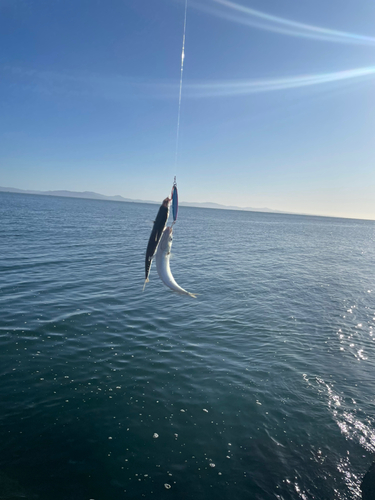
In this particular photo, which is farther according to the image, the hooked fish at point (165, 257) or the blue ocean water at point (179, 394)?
the hooked fish at point (165, 257)

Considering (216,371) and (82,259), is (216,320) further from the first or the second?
(82,259)

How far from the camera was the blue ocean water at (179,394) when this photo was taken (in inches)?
362

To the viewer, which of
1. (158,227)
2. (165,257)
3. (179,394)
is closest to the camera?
(158,227)

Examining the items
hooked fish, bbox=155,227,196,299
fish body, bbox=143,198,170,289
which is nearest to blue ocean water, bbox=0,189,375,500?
hooked fish, bbox=155,227,196,299

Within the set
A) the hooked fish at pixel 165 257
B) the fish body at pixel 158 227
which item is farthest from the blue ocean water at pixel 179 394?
the fish body at pixel 158 227

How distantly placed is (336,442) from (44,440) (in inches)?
431

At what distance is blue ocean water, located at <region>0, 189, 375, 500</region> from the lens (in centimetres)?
920

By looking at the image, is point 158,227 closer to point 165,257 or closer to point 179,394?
point 165,257

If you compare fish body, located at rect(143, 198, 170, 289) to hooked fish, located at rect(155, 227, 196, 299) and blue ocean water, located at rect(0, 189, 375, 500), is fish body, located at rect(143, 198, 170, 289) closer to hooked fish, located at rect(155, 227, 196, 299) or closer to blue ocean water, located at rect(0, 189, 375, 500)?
hooked fish, located at rect(155, 227, 196, 299)

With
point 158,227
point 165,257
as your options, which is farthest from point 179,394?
point 158,227

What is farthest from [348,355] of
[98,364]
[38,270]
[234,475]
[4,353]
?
[38,270]

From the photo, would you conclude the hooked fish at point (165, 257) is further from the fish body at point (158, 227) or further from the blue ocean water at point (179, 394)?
the blue ocean water at point (179, 394)

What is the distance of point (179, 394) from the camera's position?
12.9m

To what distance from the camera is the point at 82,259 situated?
3684cm
